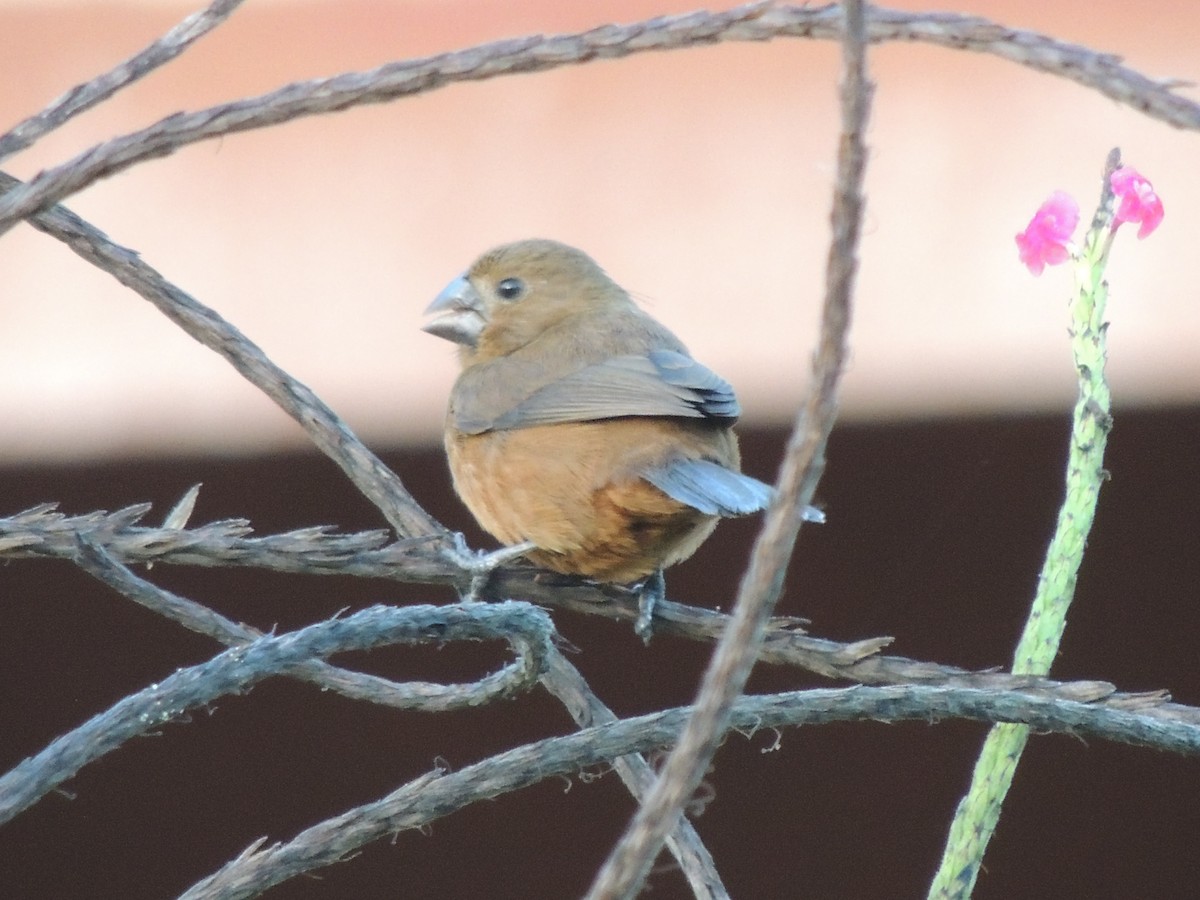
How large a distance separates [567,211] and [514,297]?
0.28m

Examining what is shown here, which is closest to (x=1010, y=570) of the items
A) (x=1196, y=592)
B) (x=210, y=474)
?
(x=1196, y=592)

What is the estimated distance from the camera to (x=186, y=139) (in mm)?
1922

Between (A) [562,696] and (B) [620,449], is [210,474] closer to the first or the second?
(B) [620,449]

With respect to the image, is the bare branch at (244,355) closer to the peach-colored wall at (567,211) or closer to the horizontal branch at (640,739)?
the horizontal branch at (640,739)

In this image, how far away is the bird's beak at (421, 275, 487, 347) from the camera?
4191 millimetres

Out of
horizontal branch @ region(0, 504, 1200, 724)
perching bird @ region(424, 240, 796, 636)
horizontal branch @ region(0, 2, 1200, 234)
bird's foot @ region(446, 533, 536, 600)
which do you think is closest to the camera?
horizontal branch @ region(0, 2, 1200, 234)

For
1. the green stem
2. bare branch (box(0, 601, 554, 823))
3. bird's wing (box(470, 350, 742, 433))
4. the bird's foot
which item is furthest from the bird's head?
bare branch (box(0, 601, 554, 823))

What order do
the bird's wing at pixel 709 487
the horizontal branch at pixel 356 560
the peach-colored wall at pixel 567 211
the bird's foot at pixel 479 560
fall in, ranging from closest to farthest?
the horizontal branch at pixel 356 560, the bird's foot at pixel 479 560, the bird's wing at pixel 709 487, the peach-colored wall at pixel 567 211

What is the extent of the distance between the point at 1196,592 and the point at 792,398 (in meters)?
1.43

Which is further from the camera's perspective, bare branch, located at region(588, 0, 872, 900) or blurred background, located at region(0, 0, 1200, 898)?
blurred background, located at region(0, 0, 1200, 898)

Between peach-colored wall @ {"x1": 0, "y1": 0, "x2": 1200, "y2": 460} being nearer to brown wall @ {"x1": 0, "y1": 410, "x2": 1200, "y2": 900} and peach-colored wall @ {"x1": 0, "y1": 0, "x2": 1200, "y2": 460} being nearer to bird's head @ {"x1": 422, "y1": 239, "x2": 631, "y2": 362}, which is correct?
bird's head @ {"x1": 422, "y1": 239, "x2": 631, "y2": 362}

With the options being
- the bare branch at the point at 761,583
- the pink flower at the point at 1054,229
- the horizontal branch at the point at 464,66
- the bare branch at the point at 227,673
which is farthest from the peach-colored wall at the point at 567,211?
the bare branch at the point at 761,583

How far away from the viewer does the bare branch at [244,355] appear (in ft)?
7.91

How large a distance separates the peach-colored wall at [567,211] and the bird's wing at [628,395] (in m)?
0.64
